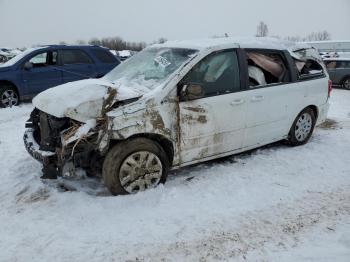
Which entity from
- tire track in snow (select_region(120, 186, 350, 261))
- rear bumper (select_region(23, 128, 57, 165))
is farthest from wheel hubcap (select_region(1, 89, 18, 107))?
tire track in snow (select_region(120, 186, 350, 261))

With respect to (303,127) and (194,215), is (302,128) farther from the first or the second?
(194,215)

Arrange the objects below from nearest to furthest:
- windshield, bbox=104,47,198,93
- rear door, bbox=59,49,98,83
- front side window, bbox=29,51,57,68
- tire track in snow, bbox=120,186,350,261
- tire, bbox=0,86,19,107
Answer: tire track in snow, bbox=120,186,350,261
windshield, bbox=104,47,198,93
tire, bbox=0,86,19,107
front side window, bbox=29,51,57,68
rear door, bbox=59,49,98,83

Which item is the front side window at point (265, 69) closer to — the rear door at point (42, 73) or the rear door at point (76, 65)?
the rear door at point (76, 65)

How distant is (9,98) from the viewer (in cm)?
1010

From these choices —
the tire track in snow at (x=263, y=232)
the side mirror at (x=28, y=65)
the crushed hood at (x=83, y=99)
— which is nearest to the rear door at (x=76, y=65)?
the side mirror at (x=28, y=65)

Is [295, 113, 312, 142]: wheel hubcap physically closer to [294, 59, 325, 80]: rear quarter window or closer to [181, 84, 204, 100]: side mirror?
[294, 59, 325, 80]: rear quarter window

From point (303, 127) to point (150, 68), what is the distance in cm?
284

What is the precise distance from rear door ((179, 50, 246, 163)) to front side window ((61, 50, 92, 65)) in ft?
23.0

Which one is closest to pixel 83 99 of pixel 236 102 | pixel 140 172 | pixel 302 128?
pixel 140 172

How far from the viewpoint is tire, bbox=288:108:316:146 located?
603 cm

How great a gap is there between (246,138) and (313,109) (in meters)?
1.77

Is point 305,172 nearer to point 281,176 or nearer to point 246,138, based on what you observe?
point 281,176

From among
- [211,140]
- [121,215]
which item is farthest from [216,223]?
[211,140]

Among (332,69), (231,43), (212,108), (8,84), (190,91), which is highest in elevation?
(231,43)
